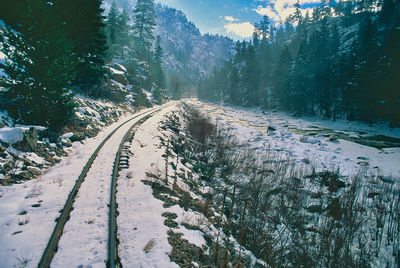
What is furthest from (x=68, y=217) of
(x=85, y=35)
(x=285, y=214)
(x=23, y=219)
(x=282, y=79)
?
(x=282, y=79)

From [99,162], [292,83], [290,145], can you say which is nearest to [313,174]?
[290,145]

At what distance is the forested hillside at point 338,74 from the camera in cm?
2938

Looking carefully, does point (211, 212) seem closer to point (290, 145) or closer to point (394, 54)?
point (290, 145)

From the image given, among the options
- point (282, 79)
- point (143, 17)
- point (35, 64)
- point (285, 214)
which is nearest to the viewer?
point (285, 214)

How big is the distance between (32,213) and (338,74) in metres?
48.5

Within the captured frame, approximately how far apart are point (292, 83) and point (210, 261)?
50.8 m

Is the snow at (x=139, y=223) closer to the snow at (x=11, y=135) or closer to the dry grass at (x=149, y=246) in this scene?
the dry grass at (x=149, y=246)

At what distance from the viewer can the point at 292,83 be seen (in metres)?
46.5

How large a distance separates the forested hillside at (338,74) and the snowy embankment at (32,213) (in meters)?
39.6

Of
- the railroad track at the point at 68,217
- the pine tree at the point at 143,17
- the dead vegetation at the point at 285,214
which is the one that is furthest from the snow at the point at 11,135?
the pine tree at the point at 143,17

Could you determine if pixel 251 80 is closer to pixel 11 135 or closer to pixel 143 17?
pixel 143 17

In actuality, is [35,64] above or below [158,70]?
below

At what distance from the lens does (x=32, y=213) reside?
17.0ft

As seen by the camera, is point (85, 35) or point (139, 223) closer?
point (139, 223)
